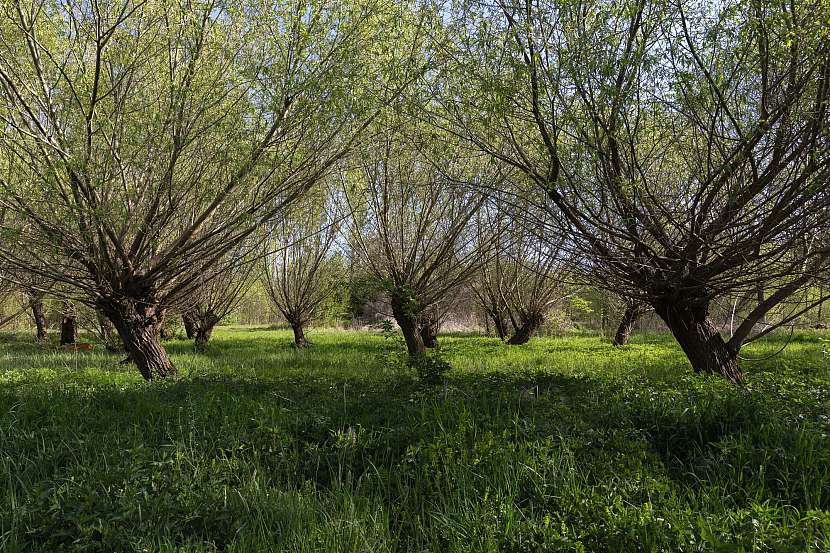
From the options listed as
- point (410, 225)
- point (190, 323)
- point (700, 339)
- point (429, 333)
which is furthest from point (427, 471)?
point (190, 323)

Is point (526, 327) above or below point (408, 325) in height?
below

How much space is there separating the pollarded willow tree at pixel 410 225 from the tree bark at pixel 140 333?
352 centimetres

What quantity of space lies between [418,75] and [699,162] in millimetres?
2950

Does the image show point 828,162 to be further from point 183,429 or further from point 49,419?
point 49,419

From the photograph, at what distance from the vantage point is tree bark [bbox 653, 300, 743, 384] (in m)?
5.38

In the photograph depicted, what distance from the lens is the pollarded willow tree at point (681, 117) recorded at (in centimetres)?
381

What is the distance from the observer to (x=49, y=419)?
4.30 meters

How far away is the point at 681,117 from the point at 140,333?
279 inches

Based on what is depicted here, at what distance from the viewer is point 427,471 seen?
2.94 metres

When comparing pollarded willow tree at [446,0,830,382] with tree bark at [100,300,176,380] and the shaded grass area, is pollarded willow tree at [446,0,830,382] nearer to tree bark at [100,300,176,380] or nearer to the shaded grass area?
the shaded grass area

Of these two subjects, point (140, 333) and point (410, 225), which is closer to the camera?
point (140, 333)

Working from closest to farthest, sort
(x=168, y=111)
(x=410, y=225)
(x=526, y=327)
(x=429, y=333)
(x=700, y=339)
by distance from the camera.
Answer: (x=168, y=111)
(x=700, y=339)
(x=410, y=225)
(x=526, y=327)
(x=429, y=333)

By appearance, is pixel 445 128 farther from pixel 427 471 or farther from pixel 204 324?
pixel 204 324

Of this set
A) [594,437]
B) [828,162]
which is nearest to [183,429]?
[594,437]
